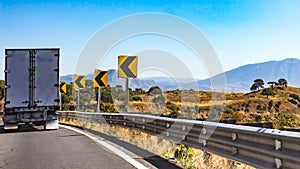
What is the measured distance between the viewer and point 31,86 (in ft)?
64.3

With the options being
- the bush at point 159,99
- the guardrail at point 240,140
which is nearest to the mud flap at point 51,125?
the bush at point 159,99

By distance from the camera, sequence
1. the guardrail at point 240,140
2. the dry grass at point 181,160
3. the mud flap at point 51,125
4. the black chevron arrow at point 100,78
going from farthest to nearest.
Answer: the mud flap at point 51,125 → the black chevron arrow at point 100,78 → the dry grass at point 181,160 → the guardrail at point 240,140

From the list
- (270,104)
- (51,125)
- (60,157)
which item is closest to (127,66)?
(60,157)

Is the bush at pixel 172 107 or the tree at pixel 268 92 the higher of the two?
the tree at pixel 268 92

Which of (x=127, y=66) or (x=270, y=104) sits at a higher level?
(x=127, y=66)

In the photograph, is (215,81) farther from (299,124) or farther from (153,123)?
(299,124)

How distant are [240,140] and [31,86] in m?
14.9

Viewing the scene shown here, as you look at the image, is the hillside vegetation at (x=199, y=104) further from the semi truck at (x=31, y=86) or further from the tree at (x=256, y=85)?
the tree at (x=256, y=85)

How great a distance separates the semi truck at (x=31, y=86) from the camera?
19125mm

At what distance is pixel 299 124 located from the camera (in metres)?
18.2

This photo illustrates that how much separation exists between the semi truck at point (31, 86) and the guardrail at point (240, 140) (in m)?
10.0

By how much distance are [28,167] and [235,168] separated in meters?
4.27

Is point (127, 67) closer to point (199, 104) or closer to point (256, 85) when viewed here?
point (199, 104)

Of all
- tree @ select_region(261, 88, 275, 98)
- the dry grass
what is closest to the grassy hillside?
tree @ select_region(261, 88, 275, 98)
